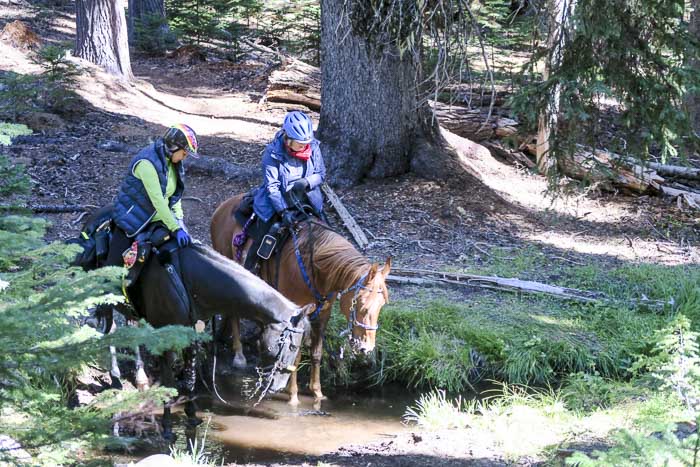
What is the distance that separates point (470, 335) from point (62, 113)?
8739mm

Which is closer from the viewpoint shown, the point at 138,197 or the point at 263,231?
the point at 138,197

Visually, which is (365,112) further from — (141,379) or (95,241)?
(141,379)

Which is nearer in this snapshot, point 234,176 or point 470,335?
point 470,335

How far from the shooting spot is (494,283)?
979 cm

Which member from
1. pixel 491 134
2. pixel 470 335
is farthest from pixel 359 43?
pixel 470 335

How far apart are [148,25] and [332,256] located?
15350 millimetres

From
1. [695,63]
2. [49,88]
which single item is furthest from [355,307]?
[695,63]

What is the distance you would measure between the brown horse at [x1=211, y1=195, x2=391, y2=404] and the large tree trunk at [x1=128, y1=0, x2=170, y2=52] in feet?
43.6

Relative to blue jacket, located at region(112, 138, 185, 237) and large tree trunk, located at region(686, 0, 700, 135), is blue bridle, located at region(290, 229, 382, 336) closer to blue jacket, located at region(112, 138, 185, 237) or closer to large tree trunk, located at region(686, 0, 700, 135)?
blue jacket, located at region(112, 138, 185, 237)

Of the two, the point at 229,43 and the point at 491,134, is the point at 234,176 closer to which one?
the point at 491,134

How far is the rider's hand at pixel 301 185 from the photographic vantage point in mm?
7617

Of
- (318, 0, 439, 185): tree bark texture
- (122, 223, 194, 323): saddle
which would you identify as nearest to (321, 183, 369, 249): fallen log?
(318, 0, 439, 185): tree bark texture

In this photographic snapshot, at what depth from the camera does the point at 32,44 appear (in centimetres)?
1697

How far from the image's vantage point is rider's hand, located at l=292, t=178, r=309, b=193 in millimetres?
7617
